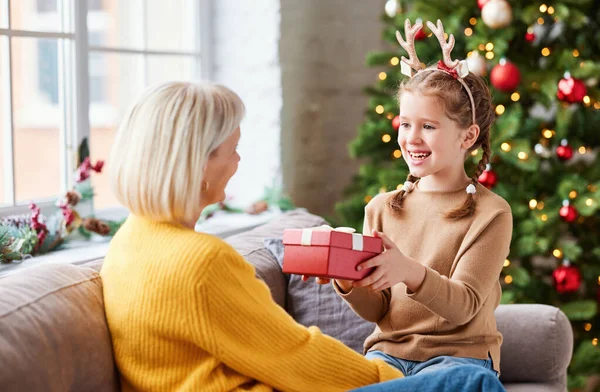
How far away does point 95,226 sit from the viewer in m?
2.53

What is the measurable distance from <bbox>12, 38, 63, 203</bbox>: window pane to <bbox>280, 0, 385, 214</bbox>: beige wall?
3.73 ft

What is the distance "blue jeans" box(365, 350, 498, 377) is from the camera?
176 centimetres

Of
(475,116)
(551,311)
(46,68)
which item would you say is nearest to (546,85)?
(551,311)

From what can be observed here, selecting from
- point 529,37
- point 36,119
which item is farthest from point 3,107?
point 529,37

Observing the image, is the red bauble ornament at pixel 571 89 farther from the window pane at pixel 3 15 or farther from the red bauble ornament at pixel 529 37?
the window pane at pixel 3 15

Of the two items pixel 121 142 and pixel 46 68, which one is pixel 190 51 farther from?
pixel 121 142

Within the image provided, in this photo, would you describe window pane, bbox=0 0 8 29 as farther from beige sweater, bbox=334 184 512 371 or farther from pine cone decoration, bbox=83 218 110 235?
beige sweater, bbox=334 184 512 371

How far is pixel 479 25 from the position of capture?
3035 mm

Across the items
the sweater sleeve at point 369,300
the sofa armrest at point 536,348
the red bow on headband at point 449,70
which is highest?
the red bow on headband at point 449,70

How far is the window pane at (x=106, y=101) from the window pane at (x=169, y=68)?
0.11 meters

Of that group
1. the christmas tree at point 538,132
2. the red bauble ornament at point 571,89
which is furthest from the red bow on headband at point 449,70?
the red bauble ornament at point 571,89

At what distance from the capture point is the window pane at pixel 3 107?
247 cm

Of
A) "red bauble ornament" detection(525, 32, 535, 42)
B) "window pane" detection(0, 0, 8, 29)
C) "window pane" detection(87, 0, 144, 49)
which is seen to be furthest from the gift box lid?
"red bauble ornament" detection(525, 32, 535, 42)

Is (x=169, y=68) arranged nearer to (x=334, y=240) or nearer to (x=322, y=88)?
(x=322, y=88)
